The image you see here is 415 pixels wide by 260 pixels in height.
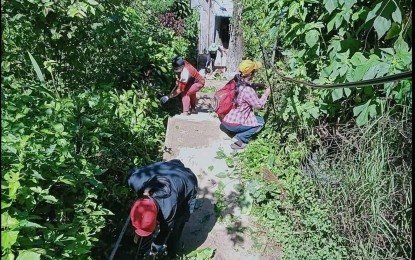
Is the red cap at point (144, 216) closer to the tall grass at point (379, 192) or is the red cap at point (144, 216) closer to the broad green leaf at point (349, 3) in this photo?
the tall grass at point (379, 192)

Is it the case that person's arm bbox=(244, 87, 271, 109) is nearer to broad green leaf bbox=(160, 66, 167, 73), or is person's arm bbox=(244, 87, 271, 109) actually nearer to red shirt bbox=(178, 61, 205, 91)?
red shirt bbox=(178, 61, 205, 91)

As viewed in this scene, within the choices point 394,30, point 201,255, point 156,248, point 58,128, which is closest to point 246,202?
point 201,255

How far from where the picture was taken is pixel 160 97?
23.0 feet

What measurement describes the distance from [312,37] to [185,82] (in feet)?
10.8

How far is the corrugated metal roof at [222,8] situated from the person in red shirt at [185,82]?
1133 centimetres

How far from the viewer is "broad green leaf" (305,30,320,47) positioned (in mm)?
3801

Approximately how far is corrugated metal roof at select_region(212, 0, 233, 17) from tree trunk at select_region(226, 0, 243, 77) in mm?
5777

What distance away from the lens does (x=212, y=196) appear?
4.89 meters

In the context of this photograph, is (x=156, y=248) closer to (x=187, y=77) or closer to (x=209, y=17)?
(x=187, y=77)

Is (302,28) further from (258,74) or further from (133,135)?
(258,74)

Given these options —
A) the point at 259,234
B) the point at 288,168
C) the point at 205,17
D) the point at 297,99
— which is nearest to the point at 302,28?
the point at 297,99

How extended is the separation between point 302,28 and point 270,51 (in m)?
2.61

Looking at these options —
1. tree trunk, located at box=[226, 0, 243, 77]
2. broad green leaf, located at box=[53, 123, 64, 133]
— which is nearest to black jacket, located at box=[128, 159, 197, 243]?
broad green leaf, located at box=[53, 123, 64, 133]

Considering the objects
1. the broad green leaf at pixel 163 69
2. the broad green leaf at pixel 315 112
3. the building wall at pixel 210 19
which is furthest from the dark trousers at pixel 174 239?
the building wall at pixel 210 19
